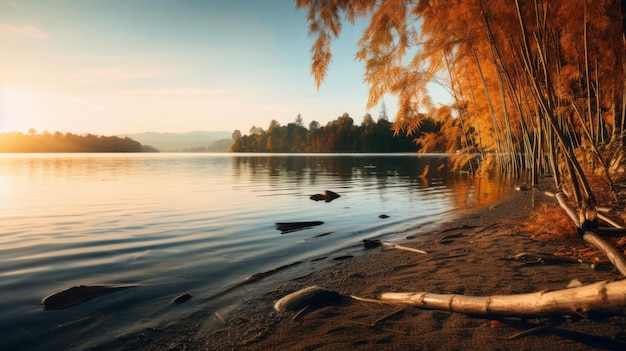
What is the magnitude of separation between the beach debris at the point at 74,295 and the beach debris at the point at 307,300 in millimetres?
2389

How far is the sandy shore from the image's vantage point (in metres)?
2.69

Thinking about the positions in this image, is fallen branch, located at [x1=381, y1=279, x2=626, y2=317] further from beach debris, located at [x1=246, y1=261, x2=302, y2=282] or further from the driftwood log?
beach debris, located at [x1=246, y1=261, x2=302, y2=282]

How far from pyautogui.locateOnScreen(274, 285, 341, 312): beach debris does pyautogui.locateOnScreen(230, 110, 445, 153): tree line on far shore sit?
331 feet

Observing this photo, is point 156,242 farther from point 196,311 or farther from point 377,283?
point 377,283

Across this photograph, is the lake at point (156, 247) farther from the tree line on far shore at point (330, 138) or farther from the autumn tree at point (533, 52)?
the tree line on far shore at point (330, 138)

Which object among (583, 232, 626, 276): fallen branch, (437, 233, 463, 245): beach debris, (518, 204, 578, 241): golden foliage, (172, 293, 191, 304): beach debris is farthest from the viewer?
(437, 233, 463, 245): beach debris

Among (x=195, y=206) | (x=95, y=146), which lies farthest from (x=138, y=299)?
(x=95, y=146)

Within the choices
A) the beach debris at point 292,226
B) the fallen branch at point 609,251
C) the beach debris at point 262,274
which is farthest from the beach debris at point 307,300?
the beach debris at point 292,226

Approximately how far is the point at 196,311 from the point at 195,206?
30.0 feet

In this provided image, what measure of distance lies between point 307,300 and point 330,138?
131m

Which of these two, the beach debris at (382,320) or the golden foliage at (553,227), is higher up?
the golden foliage at (553,227)

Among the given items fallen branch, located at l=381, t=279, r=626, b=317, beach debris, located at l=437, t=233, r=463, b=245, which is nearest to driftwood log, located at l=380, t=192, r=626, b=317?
fallen branch, located at l=381, t=279, r=626, b=317

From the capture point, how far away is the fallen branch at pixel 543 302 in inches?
83.4

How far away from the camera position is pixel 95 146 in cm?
17150
